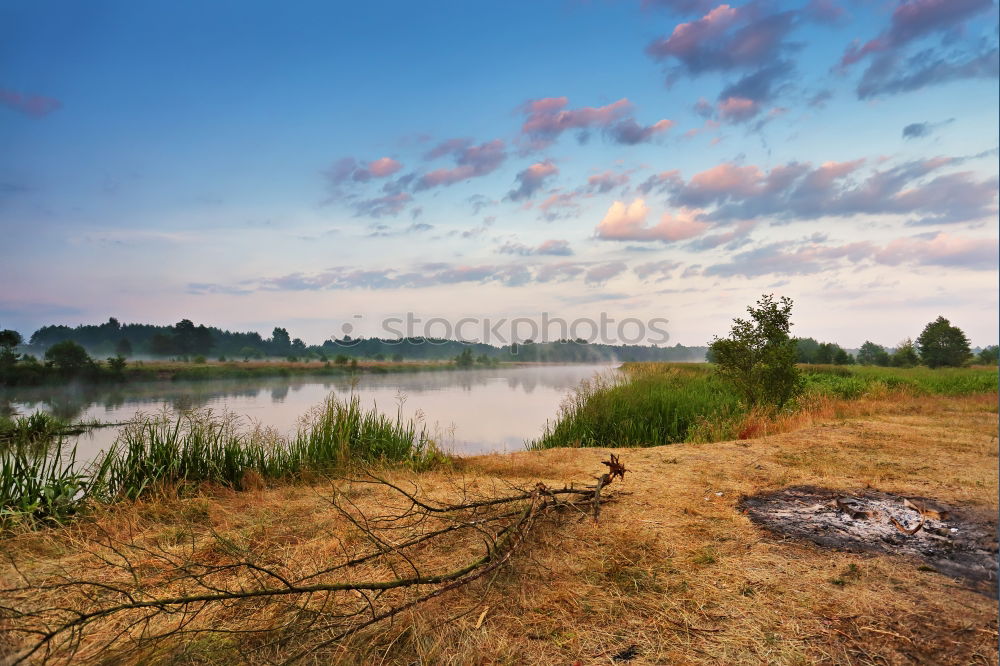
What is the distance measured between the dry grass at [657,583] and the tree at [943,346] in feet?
2.12

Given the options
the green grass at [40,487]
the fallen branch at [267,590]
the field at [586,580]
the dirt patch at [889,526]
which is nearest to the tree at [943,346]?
the field at [586,580]

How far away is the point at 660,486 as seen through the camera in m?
5.93

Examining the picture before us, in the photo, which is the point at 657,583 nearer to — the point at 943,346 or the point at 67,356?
the point at 943,346

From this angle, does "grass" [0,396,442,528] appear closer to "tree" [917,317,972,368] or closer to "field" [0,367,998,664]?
"field" [0,367,998,664]

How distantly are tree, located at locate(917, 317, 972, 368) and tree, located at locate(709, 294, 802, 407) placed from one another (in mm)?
5371

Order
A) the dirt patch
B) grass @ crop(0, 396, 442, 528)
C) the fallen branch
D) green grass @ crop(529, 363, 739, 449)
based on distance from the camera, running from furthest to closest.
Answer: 1. green grass @ crop(529, 363, 739, 449)
2. grass @ crop(0, 396, 442, 528)
3. the dirt patch
4. the fallen branch

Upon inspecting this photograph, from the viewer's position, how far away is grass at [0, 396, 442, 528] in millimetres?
5988

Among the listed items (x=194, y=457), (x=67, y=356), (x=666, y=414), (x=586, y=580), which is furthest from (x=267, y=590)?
(x=67, y=356)

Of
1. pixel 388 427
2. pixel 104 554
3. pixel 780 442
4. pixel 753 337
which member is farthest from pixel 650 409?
pixel 104 554

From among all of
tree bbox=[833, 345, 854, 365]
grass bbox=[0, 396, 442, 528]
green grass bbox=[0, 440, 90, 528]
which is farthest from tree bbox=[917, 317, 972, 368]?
tree bbox=[833, 345, 854, 365]

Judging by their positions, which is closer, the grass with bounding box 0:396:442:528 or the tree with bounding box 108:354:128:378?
the grass with bounding box 0:396:442:528

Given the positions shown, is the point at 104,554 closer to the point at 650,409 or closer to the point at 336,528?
the point at 336,528

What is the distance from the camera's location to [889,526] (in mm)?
4465

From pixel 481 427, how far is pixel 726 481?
32.1 feet
